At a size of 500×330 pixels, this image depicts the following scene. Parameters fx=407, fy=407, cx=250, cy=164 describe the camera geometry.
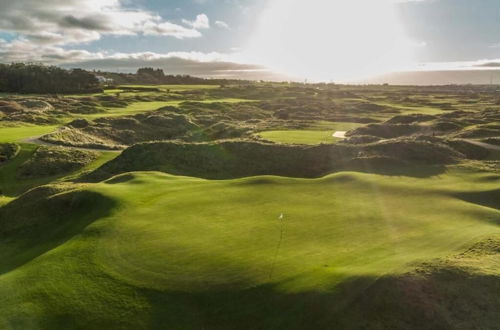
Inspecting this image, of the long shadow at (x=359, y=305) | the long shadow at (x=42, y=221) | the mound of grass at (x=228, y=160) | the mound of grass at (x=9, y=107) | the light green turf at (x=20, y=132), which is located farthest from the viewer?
the mound of grass at (x=9, y=107)

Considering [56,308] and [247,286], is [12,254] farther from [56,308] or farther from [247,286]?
[247,286]

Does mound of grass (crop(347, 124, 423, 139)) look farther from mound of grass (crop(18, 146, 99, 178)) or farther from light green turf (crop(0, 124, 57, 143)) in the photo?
light green turf (crop(0, 124, 57, 143))

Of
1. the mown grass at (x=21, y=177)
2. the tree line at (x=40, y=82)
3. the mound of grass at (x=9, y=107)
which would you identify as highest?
the tree line at (x=40, y=82)

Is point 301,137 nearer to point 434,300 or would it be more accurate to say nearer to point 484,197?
point 484,197

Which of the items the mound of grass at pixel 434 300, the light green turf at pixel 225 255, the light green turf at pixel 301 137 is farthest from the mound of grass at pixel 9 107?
the mound of grass at pixel 434 300

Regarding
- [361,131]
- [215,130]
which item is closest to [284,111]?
[215,130]

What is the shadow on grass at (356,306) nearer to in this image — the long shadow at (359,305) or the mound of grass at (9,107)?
the long shadow at (359,305)

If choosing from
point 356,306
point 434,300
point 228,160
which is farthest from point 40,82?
point 434,300
